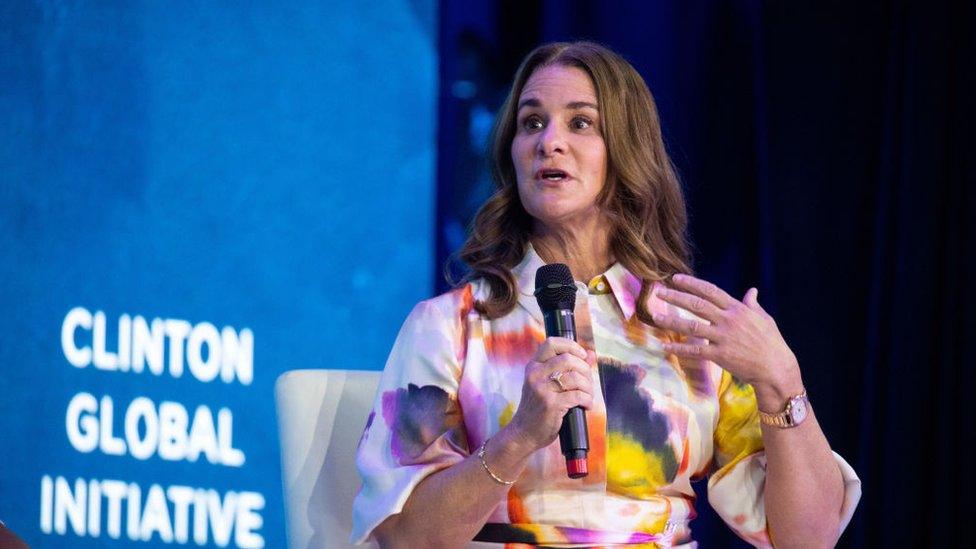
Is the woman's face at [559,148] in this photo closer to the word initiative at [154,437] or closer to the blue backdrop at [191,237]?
the blue backdrop at [191,237]

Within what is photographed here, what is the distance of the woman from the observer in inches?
64.2

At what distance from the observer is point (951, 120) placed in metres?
2.59

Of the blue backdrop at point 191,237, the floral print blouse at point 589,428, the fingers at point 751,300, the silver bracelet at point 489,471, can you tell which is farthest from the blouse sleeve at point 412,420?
the blue backdrop at point 191,237

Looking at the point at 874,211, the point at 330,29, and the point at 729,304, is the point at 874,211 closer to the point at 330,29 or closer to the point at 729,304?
the point at 729,304

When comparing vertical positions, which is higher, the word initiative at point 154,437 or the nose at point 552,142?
the nose at point 552,142

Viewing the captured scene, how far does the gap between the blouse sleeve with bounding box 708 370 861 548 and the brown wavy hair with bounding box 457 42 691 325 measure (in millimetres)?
213

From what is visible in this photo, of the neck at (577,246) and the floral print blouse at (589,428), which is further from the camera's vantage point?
the neck at (577,246)

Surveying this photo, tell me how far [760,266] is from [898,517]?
0.63 metres

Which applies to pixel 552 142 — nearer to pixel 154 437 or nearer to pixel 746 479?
pixel 746 479

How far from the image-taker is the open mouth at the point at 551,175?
1835 millimetres

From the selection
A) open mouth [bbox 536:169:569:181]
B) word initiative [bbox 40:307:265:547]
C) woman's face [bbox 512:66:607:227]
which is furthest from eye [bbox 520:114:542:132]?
word initiative [bbox 40:307:265:547]

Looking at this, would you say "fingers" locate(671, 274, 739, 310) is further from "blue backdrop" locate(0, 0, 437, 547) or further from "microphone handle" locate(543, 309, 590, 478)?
"blue backdrop" locate(0, 0, 437, 547)

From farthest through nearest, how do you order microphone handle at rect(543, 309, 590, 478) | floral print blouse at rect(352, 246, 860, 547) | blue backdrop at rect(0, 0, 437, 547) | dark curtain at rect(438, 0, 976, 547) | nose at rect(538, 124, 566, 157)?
1. blue backdrop at rect(0, 0, 437, 547)
2. dark curtain at rect(438, 0, 976, 547)
3. nose at rect(538, 124, 566, 157)
4. floral print blouse at rect(352, 246, 860, 547)
5. microphone handle at rect(543, 309, 590, 478)

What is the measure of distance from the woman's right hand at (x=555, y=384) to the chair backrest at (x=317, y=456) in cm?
47
